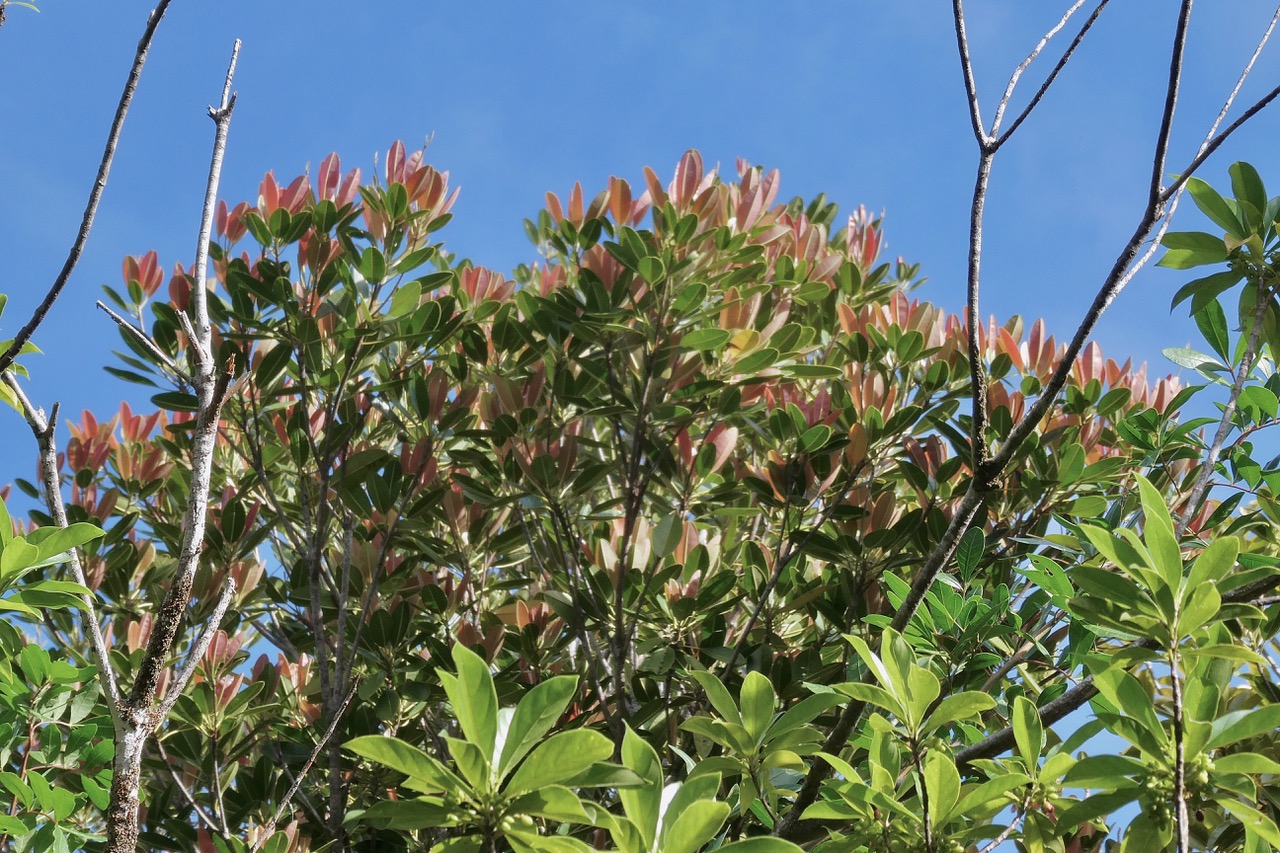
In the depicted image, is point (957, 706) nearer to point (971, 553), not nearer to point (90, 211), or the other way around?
point (971, 553)

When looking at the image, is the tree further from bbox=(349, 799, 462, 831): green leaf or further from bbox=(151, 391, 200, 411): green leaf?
bbox=(349, 799, 462, 831): green leaf

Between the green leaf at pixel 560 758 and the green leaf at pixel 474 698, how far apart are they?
63 mm

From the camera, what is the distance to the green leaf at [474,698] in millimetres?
1300

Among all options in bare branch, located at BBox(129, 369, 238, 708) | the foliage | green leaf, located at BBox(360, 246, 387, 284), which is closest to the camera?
bare branch, located at BBox(129, 369, 238, 708)

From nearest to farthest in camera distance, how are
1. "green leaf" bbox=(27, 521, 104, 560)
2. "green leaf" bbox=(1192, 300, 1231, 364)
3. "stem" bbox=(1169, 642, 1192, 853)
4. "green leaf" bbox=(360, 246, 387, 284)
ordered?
1. "stem" bbox=(1169, 642, 1192, 853)
2. "green leaf" bbox=(27, 521, 104, 560)
3. "green leaf" bbox=(1192, 300, 1231, 364)
4. "green leaf" bbox=(360, 246, 387, 284)

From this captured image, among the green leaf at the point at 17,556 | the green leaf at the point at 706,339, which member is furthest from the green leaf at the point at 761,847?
the green leaf at the point at 706,339

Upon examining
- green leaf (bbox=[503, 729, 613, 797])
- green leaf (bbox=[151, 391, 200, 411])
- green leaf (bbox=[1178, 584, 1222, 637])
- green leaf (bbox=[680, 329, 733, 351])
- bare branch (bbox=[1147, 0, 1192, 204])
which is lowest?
green leaf (bbox=[503, 729, 613, 797])

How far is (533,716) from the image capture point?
136cm

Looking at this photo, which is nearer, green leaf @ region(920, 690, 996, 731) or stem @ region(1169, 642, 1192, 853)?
stem @ region(1169, 642, 1192, 853)

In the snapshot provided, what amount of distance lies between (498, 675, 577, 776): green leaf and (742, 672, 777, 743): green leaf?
44cm

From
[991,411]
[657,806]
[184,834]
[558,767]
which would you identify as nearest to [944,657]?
[657,806]

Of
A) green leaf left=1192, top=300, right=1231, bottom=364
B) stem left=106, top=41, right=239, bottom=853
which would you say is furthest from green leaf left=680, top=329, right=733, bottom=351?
stem left=106, top=41, right=239, bottom=853

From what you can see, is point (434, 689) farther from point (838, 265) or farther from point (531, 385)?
point (838, 265)

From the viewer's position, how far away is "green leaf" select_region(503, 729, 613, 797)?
1.34 m
